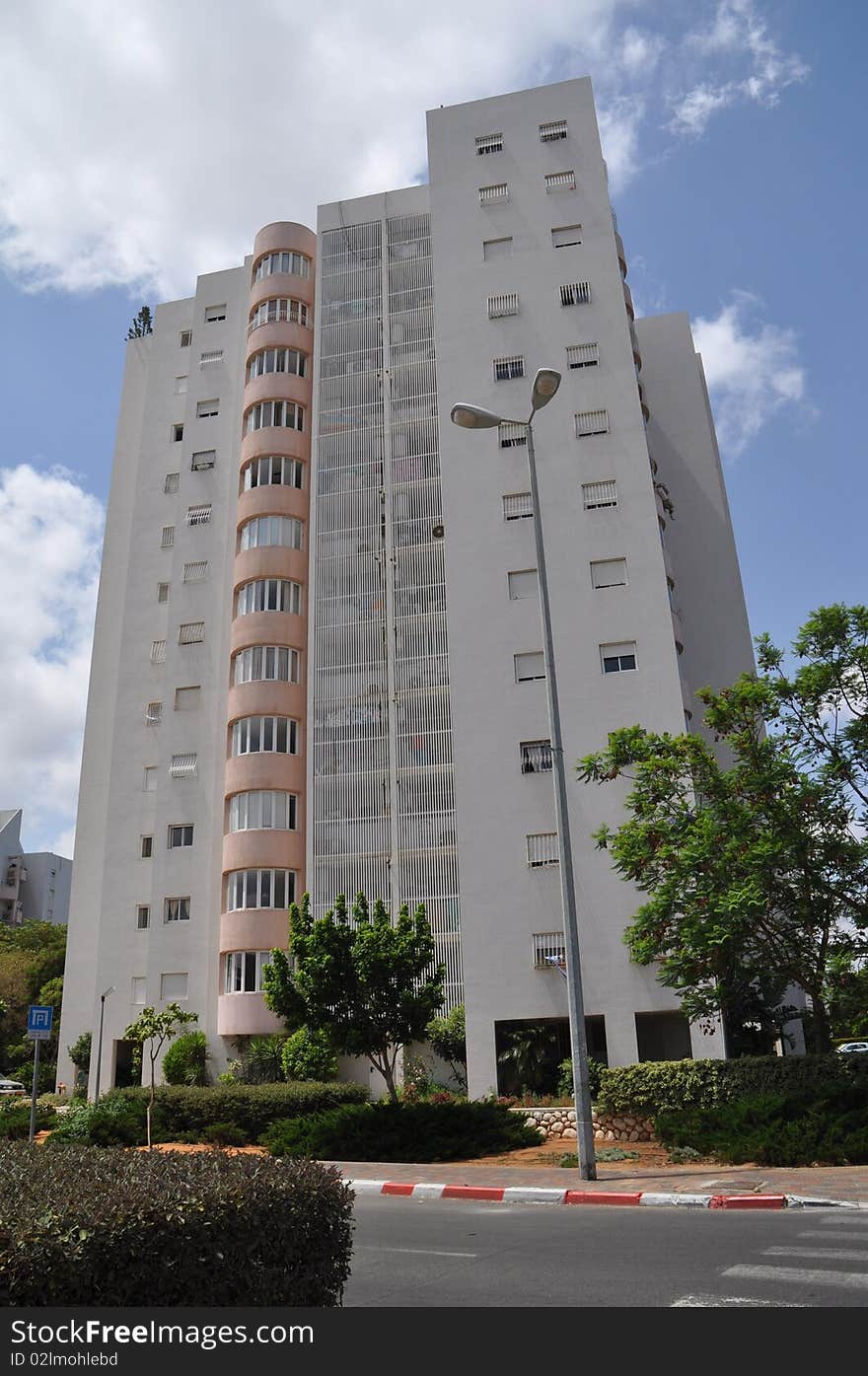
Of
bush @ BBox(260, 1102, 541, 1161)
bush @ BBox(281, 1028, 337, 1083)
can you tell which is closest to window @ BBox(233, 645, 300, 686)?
bush @ BBox(281, 1028, 337, 1083)

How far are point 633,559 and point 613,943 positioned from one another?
11452 millimetres

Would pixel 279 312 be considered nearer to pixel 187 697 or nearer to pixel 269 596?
pixel 269 596

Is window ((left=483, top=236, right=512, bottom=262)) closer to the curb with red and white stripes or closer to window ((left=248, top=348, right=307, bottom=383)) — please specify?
window ((left=248, top=348, right=307, bottom=383))

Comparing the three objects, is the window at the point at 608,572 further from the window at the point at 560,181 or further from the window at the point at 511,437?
the window at the point at 560,181

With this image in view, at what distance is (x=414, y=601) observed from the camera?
3622 centimetres

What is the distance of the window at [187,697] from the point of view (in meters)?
39.1

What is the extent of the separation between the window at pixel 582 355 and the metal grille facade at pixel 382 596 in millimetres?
5707

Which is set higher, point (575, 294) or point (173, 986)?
point (575, 294)

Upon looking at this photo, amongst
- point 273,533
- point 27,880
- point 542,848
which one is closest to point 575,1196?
point 542,848

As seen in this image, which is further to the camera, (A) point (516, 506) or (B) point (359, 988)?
(A) point (516, 506)

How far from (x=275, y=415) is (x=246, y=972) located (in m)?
21.0

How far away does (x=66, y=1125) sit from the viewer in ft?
80.7

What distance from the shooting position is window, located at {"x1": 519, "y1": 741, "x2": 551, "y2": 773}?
98.1ft

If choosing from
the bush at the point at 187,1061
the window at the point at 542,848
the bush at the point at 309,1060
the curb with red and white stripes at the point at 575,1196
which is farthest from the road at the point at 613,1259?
the bush at the point at 187,1061
